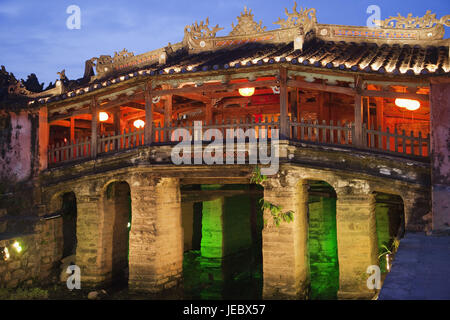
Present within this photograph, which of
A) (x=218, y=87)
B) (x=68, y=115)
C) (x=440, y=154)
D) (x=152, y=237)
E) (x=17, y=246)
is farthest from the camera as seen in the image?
(x=68, y=115)

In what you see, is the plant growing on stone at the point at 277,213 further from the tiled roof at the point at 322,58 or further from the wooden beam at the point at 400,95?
the wooden beam at the point at 400,95

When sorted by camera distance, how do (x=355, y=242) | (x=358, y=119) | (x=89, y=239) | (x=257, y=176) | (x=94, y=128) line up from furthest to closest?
(x=94, y=128) → (x=89, y=239) → (x=257, y=176) → (x=358, y=119) → (x=355, y=242)

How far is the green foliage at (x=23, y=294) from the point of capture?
1099cm

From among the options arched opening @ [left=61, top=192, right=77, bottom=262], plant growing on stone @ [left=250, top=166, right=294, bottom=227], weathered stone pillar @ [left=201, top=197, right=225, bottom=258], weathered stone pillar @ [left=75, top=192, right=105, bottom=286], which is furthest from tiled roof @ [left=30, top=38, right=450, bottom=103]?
weathered stone pillar @ [left=201, top=197, right=225, bottom=258]

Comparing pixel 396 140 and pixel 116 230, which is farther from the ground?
pixel 396 140

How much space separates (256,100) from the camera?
47.2 feet

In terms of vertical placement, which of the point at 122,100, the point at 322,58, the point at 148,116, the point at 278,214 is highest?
the point at 322,58

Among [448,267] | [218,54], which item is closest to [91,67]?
[218,54]

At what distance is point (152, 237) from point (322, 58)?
257 inches

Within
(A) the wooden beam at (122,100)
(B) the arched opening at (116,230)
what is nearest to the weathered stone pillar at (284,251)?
(A) the wooden beam at (122,100)

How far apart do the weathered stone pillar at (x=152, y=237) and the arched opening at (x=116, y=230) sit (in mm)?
1481

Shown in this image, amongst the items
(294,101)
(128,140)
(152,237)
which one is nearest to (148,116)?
(128,140)

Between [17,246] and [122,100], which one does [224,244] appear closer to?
[122,100]

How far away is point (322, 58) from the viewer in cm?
1044
